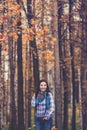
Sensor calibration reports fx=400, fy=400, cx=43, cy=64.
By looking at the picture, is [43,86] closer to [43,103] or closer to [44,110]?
[43,103]

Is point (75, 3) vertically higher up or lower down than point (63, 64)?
higher up

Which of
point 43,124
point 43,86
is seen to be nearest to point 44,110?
point 43,124

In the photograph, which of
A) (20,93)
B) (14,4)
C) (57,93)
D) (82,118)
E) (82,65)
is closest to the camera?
(57,93)

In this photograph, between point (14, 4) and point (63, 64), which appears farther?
point (63, 64)

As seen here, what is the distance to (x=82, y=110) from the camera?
71.6ft

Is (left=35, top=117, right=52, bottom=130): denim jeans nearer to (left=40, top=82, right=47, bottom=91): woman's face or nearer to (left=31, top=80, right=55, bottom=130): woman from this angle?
(left=31, top=80, right=55, bottom=130): woman

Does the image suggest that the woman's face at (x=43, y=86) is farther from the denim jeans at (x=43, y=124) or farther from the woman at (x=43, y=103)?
the denim jeans at (x=43, y=124)

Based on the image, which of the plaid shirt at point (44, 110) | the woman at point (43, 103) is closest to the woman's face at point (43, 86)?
the woman at point (43, 103)

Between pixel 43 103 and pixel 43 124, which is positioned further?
pixel 43 124

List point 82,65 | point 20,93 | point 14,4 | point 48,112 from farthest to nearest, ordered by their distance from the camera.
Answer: point 82,65, point 20,93, point 14,4, point 48,112

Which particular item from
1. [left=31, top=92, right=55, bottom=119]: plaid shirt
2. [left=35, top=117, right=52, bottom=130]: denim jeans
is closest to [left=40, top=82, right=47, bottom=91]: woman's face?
[left=31, top=92, right=55, bottom=119]: plaid shirt

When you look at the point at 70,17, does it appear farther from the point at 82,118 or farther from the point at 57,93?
the point at 57,93

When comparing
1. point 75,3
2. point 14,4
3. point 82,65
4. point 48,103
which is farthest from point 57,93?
point 75,3

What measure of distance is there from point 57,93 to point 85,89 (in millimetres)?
8040
